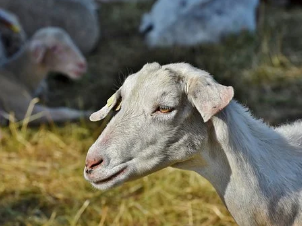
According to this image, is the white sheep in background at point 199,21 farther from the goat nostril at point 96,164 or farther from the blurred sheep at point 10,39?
the goat nostril at point 96,164

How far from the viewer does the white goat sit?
289 cm

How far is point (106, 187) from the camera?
2.95 metres

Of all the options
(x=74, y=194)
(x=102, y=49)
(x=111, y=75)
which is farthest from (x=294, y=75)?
(x=74, y=194)

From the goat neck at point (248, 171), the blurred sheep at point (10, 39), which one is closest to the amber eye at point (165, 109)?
the goat neck at point (248, 171)

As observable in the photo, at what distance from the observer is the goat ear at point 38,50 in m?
6.34

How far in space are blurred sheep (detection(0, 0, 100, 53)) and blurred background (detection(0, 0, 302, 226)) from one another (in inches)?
0.4

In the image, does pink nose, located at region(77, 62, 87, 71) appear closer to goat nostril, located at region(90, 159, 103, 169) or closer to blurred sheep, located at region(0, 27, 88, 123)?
blurred sheep, located at region(0, 27, 88, 123)

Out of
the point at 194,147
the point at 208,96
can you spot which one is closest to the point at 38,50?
the point at 194,147

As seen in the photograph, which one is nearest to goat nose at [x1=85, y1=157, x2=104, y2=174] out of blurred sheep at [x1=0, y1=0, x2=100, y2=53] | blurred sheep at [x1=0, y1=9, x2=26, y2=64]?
blurred sheep at [x1=0, y1=9, x2=26, y2=64]

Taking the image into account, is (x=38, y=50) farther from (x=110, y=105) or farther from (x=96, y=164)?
(x=96, y=164)

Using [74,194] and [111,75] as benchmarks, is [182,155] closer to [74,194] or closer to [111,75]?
[74,194]

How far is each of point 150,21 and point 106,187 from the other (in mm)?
5648

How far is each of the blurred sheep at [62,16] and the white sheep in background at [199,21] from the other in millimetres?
727

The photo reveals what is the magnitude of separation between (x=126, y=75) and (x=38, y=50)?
1102 millimetres
